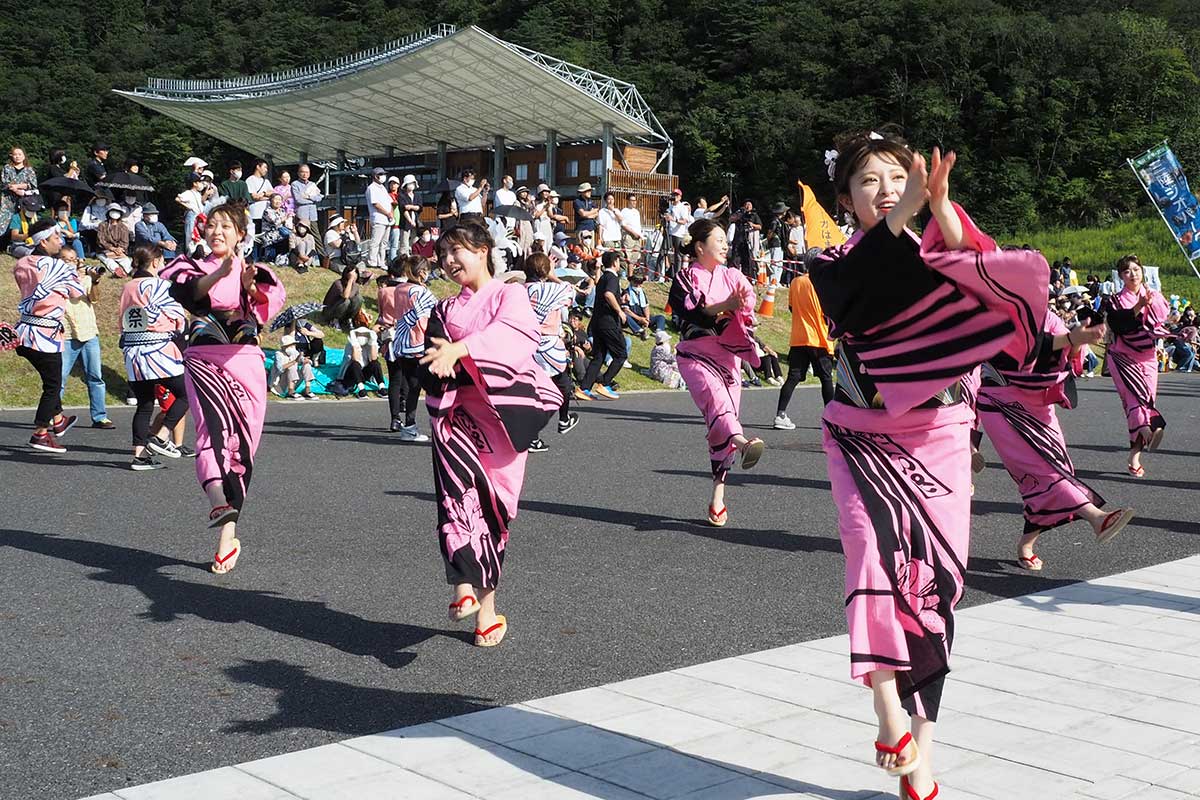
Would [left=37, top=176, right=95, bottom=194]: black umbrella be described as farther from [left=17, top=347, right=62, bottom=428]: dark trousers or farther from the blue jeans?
[left=17, top=347, right=62, bottom=428]: dark trousers

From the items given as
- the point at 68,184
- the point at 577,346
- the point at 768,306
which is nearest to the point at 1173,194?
the point at 768,306

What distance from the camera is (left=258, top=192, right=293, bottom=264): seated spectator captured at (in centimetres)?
1988

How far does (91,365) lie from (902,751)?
11633 mm

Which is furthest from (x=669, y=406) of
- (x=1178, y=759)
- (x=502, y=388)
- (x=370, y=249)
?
(x=1178, y=759)

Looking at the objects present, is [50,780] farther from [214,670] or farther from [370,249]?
[370,249]

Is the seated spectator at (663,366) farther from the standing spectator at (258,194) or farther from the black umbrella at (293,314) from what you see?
the standing spectator at (258,194)

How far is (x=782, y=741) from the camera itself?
3.63 m

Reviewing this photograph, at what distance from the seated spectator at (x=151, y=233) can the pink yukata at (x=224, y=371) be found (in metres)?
12.3

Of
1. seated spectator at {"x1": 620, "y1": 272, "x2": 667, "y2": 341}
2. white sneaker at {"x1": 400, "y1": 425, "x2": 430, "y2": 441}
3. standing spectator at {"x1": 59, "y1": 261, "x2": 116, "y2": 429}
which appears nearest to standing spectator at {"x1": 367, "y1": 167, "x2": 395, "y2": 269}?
seated spectator at {"x1": 620, "y1": 272, "x2": 667, "y2": 341}

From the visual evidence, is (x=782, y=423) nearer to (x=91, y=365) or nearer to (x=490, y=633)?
(x=91, y=365)

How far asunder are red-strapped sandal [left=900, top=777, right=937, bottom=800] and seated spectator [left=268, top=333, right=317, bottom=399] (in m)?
14.2

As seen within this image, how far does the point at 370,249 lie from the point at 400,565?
617 inches

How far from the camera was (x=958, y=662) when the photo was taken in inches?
178

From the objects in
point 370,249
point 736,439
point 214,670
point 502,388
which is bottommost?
point 214,670
